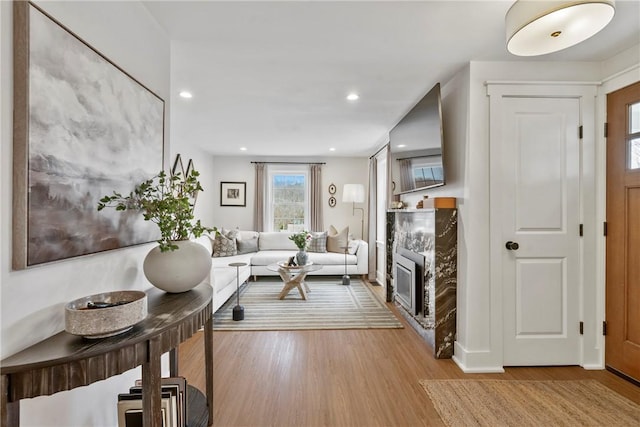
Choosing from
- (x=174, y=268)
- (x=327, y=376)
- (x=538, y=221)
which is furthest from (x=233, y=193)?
(x=538, y=221)

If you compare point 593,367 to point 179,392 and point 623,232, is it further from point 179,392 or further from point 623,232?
point 179,392

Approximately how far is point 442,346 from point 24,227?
2.79 m

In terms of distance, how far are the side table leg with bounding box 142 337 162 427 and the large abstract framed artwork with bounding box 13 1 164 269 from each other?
1.63 ft

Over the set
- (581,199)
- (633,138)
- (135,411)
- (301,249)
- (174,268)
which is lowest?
(135,411)

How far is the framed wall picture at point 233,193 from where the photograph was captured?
6188 mm

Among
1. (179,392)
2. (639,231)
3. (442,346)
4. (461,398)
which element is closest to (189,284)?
(179,392)

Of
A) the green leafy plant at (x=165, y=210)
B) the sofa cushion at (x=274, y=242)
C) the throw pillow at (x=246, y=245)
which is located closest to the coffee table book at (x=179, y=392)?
the green leafy plant at (x=165, y=210)

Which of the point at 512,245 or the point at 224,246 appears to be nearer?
the point at 512,245

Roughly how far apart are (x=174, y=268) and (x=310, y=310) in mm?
2460

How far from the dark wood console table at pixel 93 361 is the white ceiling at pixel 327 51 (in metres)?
1.68

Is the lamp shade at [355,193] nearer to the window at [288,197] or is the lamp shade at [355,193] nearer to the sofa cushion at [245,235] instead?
the window at [288,197]

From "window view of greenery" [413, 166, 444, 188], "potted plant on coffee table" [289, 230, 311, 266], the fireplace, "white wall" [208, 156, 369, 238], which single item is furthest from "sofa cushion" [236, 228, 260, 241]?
"window view of greenery" [413, 166, 444, 188]

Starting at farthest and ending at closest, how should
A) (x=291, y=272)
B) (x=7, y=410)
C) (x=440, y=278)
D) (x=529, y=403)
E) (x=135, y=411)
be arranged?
(x=291, y=272) → (x=440, y=278) → (x=529, y=403) → (x=135, y=411) → (x=7, y=410)

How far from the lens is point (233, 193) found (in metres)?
6.20
